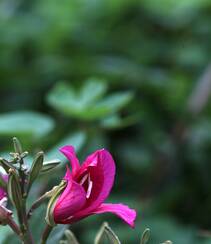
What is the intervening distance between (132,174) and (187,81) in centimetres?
60

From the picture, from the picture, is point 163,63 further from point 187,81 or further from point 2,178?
point 2,178

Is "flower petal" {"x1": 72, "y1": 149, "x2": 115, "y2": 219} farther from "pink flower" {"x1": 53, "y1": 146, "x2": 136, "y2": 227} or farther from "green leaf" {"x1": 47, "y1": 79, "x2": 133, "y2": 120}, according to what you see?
"green leaf" {"x1": 47, "y1": 79, "x2": 133, "y2": 120}

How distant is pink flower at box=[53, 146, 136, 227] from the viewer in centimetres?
96

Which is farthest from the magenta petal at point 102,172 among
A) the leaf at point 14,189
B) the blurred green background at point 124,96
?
the blurred green background at point 124,96

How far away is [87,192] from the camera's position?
3.23 ft

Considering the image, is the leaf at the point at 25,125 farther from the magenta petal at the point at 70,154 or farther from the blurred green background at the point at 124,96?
the magenta petal at the point at 70,154

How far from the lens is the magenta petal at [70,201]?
96cm

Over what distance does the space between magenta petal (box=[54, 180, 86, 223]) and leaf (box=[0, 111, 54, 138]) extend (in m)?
0.71

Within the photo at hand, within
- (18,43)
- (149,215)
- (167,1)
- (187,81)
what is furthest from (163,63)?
(149,215)

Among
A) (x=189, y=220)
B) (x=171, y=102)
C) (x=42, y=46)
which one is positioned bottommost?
(x=189, y=220)

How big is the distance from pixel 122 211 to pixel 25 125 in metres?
0.85

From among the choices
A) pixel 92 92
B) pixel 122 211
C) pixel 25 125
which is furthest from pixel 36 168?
pixel 92 92

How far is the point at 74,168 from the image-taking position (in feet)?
3.25

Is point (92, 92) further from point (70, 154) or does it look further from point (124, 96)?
point (70, 154)
